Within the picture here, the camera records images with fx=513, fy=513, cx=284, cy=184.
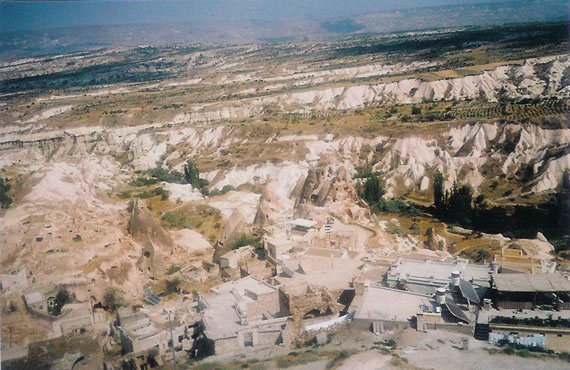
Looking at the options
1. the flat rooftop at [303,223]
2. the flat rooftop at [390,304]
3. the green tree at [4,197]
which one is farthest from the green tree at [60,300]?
the flat rooftop at [303,223]

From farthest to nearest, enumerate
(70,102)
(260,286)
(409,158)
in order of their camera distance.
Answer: (70,102), (409,158), (260,286)

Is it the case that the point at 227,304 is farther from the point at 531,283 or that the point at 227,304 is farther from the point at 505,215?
the point at 505,215

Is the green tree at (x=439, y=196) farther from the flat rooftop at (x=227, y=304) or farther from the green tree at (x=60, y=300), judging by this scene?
the green tree at (x=60, y=300)

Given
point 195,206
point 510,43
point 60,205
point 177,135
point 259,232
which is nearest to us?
point 60,205

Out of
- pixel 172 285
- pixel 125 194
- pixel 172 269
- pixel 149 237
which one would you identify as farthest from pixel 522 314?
pixel 125 194

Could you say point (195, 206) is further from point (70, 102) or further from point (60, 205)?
point (70, 102)

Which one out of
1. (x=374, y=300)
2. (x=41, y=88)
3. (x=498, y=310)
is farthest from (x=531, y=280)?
(x=41, y=88)

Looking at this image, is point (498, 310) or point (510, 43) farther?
point (510, 43)
